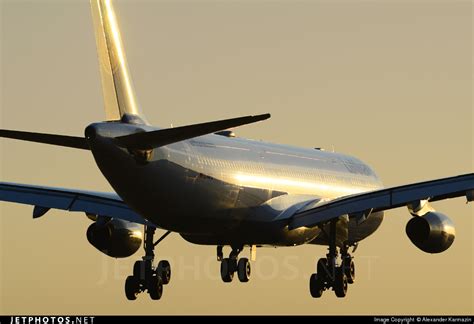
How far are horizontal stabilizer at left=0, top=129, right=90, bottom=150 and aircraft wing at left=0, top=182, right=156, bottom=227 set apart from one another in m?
7.64

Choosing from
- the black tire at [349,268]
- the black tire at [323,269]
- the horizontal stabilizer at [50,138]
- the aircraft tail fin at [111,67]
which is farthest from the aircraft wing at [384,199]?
the horizontal stabilizer at [50,138]

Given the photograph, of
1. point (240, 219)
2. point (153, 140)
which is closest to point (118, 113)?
point (153, 140)

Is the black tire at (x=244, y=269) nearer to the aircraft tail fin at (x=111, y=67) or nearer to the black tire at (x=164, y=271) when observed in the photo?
the black tire at (x=164, y=271)

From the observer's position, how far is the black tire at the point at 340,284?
5547 cm

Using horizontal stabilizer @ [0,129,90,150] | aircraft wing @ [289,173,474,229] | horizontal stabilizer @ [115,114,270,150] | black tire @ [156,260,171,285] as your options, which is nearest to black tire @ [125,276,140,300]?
black tire @ [156,260,171,285]

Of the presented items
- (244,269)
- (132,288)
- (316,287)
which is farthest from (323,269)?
(132,288)

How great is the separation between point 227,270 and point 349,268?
18.3 feet

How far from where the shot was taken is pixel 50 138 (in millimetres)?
47688

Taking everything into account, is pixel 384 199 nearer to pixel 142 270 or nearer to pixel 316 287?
pixel 316 287

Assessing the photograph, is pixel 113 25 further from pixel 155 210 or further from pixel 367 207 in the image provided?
pixel 367 207

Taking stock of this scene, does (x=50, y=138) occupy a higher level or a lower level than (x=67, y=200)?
lower

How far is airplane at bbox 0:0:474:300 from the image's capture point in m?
47.9

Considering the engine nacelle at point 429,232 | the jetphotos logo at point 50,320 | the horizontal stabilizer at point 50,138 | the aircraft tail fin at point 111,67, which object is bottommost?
the jetphotos logo at point 50,320

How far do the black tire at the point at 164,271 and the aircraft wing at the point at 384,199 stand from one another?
5.05 meters
